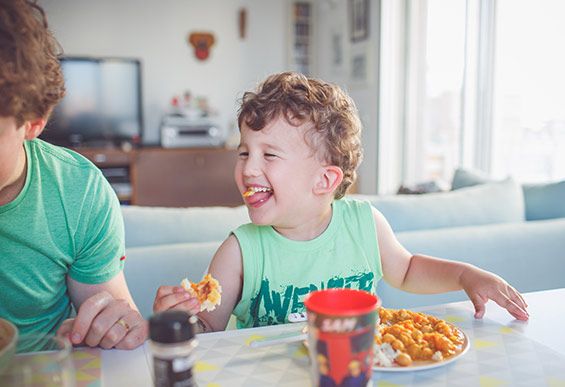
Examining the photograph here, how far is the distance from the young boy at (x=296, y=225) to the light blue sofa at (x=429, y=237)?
420 millimetres

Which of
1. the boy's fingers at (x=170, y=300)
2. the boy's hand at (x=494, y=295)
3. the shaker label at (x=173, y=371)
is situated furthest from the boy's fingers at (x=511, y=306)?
the shaker label at (x=173, y=371)

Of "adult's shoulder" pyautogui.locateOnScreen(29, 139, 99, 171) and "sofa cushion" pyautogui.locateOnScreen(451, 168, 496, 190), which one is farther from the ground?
"adult's shoulder" pyautogui.locateOnScreen(29, 139, 99, 171)

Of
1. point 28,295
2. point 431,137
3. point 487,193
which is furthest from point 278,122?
point 431,137

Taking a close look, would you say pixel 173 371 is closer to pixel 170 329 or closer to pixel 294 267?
pixel 170 329

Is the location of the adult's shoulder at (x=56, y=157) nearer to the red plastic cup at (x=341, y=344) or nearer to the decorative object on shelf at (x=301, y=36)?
the red plastic cup at (x=341, y=344)

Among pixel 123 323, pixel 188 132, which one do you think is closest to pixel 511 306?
pixel 123 323

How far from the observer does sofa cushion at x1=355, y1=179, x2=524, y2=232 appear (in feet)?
6.31

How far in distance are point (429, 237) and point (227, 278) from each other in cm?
87

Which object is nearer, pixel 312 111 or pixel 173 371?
pixel 173 371

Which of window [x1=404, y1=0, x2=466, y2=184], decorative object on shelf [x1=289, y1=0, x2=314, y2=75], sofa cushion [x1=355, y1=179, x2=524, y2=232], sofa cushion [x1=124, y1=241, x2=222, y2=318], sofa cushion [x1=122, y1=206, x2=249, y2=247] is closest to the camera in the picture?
sofa cushion [x1=124, y1=241, x2=222, y2=318]

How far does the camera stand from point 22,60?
72 cm

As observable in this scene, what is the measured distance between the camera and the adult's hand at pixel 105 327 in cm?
84

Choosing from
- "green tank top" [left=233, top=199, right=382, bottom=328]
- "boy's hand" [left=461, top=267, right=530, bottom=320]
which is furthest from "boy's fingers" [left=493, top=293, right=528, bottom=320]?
"green tank top" [left=233, top=199, right=382, bottom=328]

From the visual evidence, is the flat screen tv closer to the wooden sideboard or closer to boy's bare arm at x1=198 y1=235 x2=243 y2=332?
the wooden sideboard
